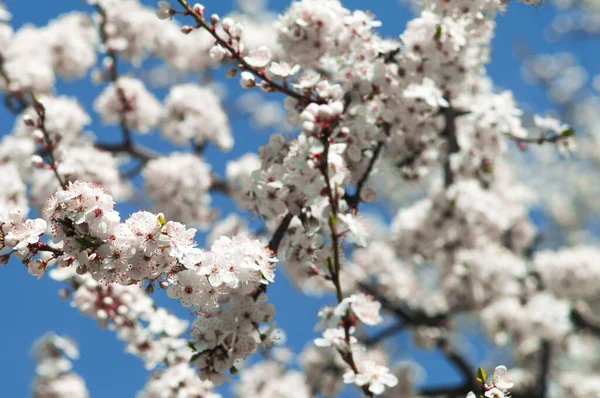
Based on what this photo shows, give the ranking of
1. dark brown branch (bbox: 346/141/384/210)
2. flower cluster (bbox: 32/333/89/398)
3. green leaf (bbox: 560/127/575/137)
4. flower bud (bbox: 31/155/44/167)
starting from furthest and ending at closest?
flower cluster (bbox: 32/333/89/398) < green leaf (bbox: 560/127/575/137) < flower bud (bbox: 31/155/44/167) < dark brown branch (bbox: 346/141/384/210)

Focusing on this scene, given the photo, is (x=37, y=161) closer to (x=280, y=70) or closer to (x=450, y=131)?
(x=280, y=70)

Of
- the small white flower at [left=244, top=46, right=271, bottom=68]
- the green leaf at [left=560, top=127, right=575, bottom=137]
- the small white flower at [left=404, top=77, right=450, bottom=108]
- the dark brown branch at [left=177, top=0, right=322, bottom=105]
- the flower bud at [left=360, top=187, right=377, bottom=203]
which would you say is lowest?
the flower bud at [left=360, top=187, right=377, bottom=203]

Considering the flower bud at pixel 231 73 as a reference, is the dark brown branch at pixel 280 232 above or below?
below

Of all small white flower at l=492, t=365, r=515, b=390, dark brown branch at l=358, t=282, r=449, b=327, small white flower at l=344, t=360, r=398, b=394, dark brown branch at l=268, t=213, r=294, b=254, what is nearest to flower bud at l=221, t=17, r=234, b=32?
dark brown branch at l=268, t=213, r=294, b=254

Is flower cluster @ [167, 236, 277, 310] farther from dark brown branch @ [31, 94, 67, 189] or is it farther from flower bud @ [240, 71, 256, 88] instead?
dark brown branch @ [31, 94, 67, 189]

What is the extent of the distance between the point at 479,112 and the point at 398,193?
8024mm

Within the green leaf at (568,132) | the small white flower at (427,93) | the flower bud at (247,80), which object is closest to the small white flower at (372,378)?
the flower bud at (247,80)

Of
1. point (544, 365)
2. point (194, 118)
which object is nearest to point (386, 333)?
point (544, 365)

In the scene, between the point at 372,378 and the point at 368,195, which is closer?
the point at 372,378

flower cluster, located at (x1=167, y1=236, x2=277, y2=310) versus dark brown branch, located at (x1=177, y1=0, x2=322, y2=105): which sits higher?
dark brown branch, located at (x1=177, y1=0, x2=322, y2=105)

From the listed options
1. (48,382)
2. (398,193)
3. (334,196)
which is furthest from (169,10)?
(398,193)

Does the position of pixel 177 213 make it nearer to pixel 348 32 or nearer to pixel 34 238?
pixel 348 32

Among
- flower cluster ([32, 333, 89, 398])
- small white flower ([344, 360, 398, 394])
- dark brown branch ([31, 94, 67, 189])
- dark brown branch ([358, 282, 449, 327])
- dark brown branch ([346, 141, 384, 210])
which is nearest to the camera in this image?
small white flower ([344, 360, 398, 394])

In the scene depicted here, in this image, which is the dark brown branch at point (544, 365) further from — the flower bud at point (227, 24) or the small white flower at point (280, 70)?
the flower bud at point (227, 24)
